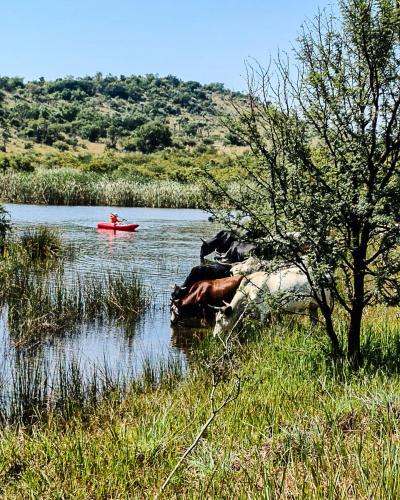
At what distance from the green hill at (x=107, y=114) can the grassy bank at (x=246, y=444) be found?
2840 cm

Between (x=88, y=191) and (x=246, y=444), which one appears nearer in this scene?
(x=246, y=444)

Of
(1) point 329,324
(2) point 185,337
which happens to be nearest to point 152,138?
(2) point 185,337

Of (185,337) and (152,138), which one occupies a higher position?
(152,138)

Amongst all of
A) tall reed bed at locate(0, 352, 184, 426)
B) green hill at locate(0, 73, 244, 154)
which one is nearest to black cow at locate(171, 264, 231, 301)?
tall reed bed at locate(0, 352, 184, 426)

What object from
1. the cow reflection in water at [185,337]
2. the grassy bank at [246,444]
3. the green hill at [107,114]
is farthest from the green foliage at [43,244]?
the green hill at [107,114]

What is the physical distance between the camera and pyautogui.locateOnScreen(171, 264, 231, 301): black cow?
11984mm

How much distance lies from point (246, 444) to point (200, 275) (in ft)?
28.1

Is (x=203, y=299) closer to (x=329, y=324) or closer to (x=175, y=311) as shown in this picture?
(x=175, y=311)

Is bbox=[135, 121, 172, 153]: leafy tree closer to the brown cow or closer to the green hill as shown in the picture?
the green hill

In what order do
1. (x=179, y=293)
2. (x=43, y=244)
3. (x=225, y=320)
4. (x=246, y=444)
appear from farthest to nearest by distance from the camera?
(x=43, y=244), (x=179, y=293), (x=225, y=320), (x=246, y=444)

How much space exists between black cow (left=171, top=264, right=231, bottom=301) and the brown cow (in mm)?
210

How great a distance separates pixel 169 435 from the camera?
15.0 ft

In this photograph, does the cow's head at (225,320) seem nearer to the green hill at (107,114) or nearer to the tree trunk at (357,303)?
the tree trunk at (357,303)

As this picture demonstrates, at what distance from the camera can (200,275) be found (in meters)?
12.6
